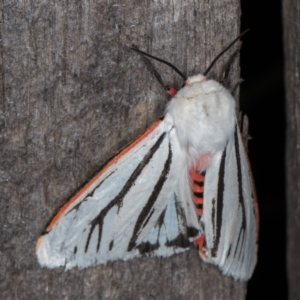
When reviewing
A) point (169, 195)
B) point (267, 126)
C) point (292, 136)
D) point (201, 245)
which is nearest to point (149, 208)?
point (169, 195)

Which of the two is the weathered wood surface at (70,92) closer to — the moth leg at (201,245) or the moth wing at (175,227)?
the moth wing at (175,227)

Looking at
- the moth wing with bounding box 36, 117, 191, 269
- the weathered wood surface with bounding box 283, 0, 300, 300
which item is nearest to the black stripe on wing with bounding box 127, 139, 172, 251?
the moth wing with bounding box 36, 117, 191, 269

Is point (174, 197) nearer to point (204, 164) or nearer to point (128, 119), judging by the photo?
point (204, 164)

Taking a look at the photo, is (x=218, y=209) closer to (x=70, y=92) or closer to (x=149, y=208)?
(x=149, y=208)

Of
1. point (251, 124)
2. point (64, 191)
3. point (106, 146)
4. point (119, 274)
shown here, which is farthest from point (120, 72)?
point (251, 124)

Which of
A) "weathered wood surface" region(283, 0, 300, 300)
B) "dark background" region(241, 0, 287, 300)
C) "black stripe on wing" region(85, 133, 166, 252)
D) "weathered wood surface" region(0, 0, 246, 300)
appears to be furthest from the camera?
"dark background" region(241, 0, 287, 300)

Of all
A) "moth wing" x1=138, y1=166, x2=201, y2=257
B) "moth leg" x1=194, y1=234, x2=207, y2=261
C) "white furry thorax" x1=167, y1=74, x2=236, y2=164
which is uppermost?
"white furry thorax" x1=167, y1=74, x2=236, y2=164

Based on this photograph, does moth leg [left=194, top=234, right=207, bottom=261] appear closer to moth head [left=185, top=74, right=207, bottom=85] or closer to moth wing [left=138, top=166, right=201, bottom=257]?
moth wing [left=138, top=166, right=201, bottom=257]
